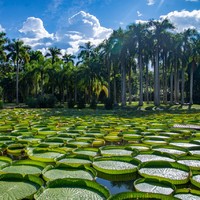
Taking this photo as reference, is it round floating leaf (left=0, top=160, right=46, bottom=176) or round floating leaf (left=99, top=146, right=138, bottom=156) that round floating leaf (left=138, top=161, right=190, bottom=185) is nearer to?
round floating leaf (left=99, top=146, right=138, bottom=156)

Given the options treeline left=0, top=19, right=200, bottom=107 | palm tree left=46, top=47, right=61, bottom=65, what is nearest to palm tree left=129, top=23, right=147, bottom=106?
treeline left=0, top=19, right=200, bottom=107

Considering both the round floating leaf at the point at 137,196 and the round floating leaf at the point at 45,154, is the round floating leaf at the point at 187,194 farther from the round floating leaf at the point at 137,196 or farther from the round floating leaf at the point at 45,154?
the round floating leaf at the point at 45,154

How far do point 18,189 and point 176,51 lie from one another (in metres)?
37.1

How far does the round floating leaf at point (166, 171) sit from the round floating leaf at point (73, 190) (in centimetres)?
106

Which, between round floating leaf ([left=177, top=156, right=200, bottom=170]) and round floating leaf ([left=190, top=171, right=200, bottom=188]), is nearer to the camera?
round floating leaf ([left=190, top=171, right=200, bottom=188])

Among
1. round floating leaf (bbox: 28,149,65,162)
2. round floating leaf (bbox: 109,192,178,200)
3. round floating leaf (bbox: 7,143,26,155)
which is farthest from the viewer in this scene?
round floating leaf (bbox: 7,143,26,155)

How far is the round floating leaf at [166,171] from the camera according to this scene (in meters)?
3.87

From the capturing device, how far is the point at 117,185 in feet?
13.5

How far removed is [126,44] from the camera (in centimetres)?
3447

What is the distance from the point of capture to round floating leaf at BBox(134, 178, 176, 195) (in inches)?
134

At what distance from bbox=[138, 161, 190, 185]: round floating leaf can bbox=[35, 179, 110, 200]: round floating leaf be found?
3.48 ft

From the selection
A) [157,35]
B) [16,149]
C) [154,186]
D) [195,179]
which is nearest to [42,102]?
[157,35]

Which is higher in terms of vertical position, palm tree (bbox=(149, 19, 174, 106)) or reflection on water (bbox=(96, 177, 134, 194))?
palm tree (bbox=(149, 19, 174, 106))

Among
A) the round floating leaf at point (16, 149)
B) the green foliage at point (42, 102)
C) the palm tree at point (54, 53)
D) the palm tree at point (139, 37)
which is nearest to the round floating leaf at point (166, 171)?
the round floating leaf at point (16, 149)
